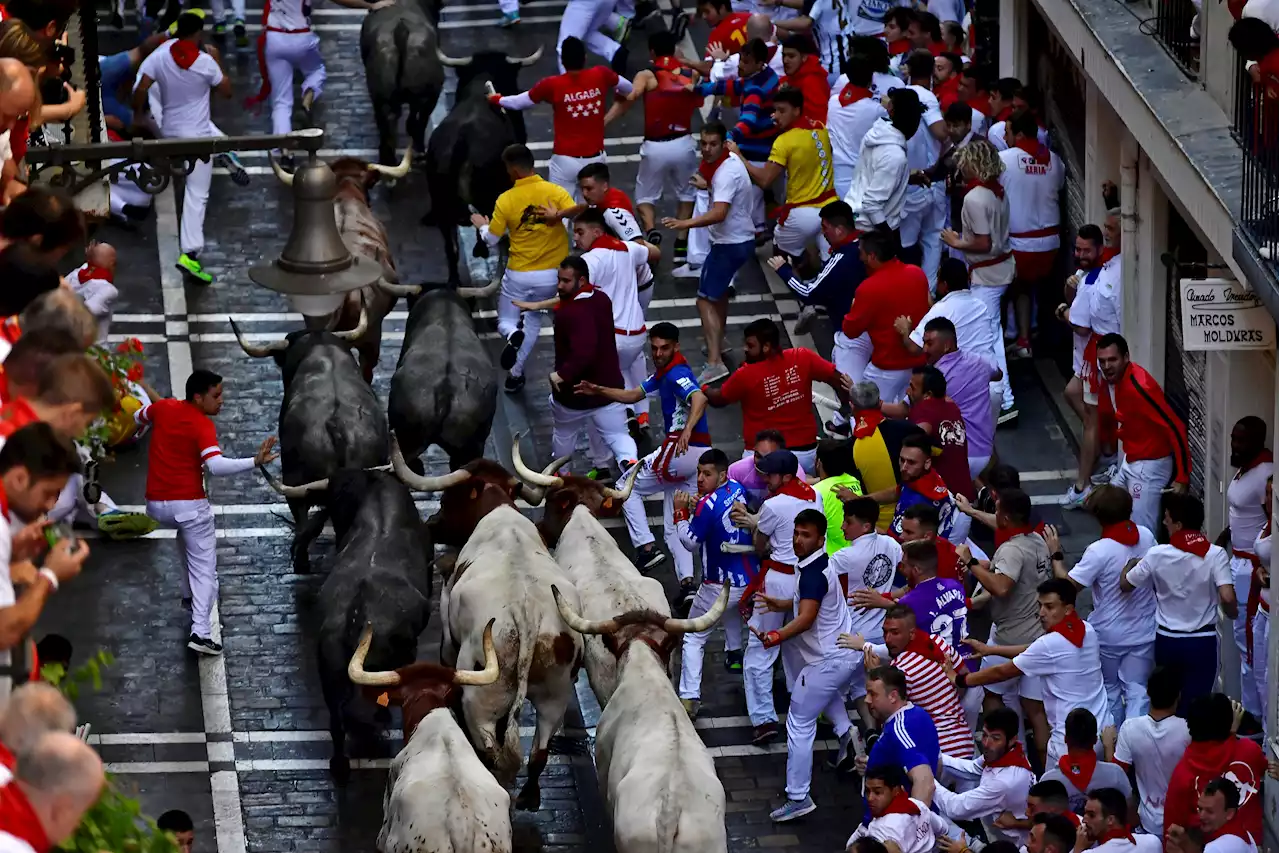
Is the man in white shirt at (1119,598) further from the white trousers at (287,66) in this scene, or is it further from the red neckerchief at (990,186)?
the white trousers at (287,66)

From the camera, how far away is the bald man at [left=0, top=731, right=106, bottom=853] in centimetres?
749

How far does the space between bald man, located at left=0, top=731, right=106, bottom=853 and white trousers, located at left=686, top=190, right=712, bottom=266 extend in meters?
15.8

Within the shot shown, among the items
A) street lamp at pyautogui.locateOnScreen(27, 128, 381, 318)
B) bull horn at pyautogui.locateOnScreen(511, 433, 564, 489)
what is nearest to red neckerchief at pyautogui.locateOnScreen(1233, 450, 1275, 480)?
bull horn at pyautogui.locateOnScreen(511, 433, 564, 489)

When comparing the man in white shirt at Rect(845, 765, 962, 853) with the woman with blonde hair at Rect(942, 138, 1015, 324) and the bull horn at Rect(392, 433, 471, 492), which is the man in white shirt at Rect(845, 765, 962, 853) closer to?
the bull horn at Rect(392, 433, 471, 492)

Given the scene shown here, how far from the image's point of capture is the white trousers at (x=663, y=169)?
23344 mm

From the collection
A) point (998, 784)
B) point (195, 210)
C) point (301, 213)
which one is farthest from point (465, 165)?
point (998, 784)

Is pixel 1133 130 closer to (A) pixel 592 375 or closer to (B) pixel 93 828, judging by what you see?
(A) pixel 592 375

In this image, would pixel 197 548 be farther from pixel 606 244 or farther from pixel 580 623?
pixel 606 244

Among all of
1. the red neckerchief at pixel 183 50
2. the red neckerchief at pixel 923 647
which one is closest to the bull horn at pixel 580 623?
the red neckerchief at pixel 923 647

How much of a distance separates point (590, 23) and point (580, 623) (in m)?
12.4

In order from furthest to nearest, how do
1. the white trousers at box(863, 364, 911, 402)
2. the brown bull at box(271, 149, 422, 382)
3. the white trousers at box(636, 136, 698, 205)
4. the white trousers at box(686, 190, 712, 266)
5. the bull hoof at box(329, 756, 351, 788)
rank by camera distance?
the white trousers at box(636, 136, 698, 205) → the white trousers at box(686, 190, 712, 266) → the brown bull at box(271, 149, 422, 382) → the white trousers at box(863, 364, 911, 402) → the bull hoof at box(329, 756, 351, 788)

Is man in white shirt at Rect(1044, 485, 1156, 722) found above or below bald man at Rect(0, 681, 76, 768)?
below

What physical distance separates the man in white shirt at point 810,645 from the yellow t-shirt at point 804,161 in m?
6.12

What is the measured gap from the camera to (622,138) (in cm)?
2722
